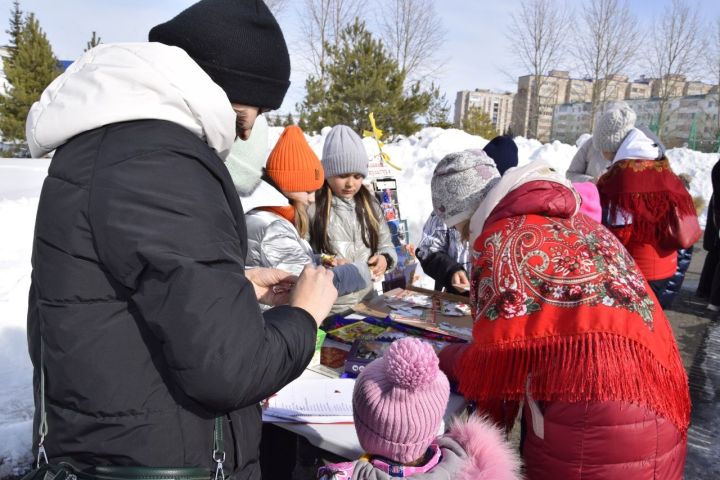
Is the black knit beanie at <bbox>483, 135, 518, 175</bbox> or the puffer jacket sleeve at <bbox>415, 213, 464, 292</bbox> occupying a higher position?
the black knit beanie at <bbox>483, 135, 518, 175</bbox>

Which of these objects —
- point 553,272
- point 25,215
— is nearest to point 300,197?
point 553,272

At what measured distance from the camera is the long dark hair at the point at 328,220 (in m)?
3.31

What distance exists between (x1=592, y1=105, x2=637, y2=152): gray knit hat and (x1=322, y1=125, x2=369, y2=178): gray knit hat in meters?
1.93

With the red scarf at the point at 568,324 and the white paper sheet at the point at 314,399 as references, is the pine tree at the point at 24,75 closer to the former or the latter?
the white paper sheet at the point at 314,399

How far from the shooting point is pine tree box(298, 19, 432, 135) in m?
14.6

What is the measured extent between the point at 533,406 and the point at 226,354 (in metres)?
1.04

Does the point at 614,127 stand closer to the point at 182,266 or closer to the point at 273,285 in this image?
the point at 273,285

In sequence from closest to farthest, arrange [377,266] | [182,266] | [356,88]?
[182,266] < [377,266] < [356,88]

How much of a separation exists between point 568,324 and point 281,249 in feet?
4.54

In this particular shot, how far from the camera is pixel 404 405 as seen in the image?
1.34m

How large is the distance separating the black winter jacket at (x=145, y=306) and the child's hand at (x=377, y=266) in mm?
2234

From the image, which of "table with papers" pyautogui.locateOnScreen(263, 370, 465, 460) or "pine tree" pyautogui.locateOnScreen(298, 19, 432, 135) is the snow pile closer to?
"table with papers" pyautogui.locateOnScreen(263, 370, 465, 460)

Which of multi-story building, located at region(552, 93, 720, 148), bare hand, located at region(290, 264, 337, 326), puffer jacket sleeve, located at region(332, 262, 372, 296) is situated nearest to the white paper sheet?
puffer jacket sleeve, located at region(332, 262, 372, 296)

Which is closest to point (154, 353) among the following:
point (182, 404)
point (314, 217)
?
point (182, 404)
